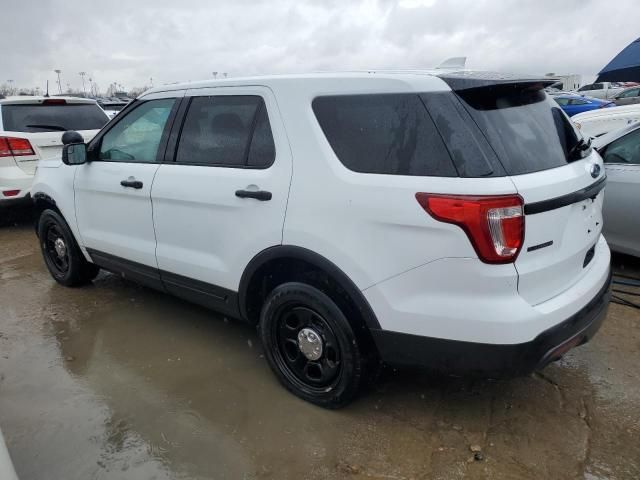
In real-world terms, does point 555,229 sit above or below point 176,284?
above

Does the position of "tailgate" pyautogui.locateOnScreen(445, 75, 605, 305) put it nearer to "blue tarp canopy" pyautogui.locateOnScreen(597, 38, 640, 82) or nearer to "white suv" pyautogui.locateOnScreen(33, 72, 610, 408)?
"white suv" pyautogui.locateOnScreen(33, 72, 610, 408)

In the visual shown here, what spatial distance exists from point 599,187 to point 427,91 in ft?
3.59

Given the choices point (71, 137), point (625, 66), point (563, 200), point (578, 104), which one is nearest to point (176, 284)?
point (71, 137)

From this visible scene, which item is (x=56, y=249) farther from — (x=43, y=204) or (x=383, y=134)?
(x=383, y=134)

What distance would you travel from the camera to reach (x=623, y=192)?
4488 millimetres

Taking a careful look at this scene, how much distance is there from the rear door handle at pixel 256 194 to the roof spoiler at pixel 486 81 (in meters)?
1.07

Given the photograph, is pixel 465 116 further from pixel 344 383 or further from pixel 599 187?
pixel 344 383

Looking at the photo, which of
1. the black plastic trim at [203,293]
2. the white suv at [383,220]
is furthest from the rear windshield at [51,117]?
the black plastic trim at [203,293]

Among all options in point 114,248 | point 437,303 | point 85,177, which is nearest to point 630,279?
point 437,303

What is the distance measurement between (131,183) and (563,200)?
2767 millimetres

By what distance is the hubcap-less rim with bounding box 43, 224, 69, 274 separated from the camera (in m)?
4.86

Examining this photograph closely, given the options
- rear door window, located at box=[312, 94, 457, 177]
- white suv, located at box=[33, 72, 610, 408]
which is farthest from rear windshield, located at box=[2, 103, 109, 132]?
rear door window, located at box=[312, 94, 457, 177]

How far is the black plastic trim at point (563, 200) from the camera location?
2.25 m

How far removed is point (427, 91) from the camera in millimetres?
2406
